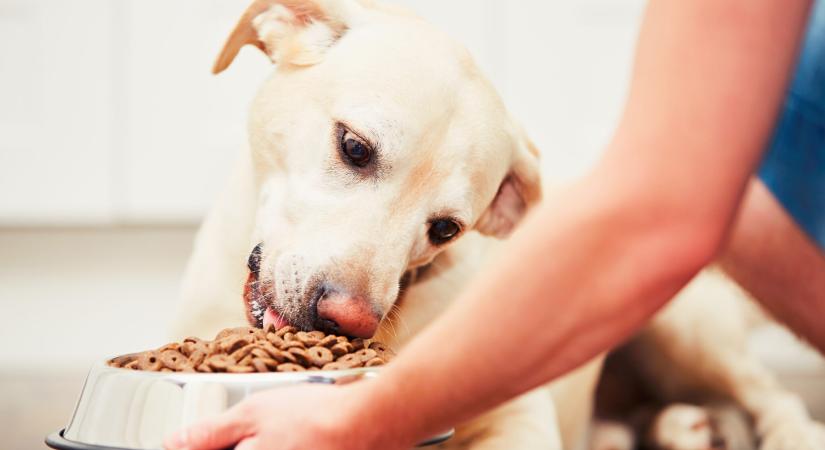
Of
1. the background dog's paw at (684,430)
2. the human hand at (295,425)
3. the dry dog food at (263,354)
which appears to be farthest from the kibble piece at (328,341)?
the background dog's paw at (684,430)

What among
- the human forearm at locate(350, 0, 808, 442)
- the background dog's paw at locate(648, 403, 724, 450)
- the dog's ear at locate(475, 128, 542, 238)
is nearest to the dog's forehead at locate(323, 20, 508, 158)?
the dog's ear at locate(475, 128, 542, 238)

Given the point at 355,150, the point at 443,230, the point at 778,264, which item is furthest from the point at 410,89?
the point at 778,264

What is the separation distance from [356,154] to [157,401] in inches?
16.0

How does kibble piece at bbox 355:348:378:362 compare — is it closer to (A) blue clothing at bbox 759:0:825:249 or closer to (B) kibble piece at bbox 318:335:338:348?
(B) kibble piece at bbox 318:335:338:348

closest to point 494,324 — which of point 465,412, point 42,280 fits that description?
point 465,412

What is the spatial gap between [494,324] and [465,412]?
94 millimetres

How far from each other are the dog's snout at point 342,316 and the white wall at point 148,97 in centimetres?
150

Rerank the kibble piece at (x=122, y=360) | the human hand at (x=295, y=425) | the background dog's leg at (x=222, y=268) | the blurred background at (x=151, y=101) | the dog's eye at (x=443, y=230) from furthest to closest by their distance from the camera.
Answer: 1. the blurred background at (x=151, y=101)
2. the background dog's leg at (x=222, y=268)
3. the dog's eye at (x=443, y=230)
4. the kibble piece at (x=122, y=360)
5. the human hand at (x=295, y=425)

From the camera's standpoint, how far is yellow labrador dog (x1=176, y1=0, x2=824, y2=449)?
1039mm

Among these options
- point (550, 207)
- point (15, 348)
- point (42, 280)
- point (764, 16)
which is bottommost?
point (15, 348)

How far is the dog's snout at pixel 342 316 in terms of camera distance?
98 centimetres

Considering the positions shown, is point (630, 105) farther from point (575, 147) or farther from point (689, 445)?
point (575, 147)

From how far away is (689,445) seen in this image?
5.62 ft

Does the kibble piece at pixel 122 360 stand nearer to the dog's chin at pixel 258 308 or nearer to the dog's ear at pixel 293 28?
the dog's chin at pixel 258 308
